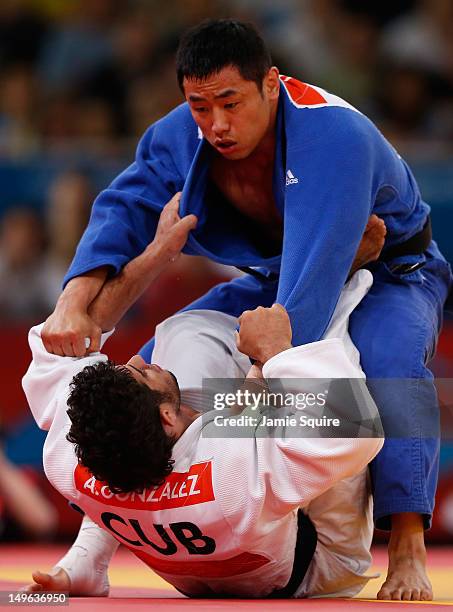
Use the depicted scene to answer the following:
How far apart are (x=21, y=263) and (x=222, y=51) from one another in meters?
3.66

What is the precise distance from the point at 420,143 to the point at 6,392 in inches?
127

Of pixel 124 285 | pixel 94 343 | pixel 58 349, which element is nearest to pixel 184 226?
pixel 124 285

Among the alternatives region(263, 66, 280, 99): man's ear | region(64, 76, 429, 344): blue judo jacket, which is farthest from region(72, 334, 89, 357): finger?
region(263, 66, 280, 99): man's ear

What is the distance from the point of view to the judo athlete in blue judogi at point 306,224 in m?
3.38

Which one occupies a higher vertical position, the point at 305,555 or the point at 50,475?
the point at 50,475

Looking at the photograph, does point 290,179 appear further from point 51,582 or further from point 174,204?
point 51,582

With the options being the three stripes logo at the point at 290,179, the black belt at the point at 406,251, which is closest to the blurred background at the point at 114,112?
the black belt at the point at 406,251

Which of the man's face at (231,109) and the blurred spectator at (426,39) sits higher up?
the man's face at (231,109)

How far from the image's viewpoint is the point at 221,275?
6344mm

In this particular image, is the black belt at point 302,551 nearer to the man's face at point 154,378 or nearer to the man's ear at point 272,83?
the man's face at point 154,378

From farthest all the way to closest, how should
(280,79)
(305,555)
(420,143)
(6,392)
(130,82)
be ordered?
(130,82) → (420,143) → (6,392) → (280,79) → (305,555)

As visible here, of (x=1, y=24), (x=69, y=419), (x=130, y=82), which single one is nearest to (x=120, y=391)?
(x=69, y=419)

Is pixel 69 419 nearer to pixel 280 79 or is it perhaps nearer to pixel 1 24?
pixel 280 79

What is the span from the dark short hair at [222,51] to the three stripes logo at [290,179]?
0.28m
